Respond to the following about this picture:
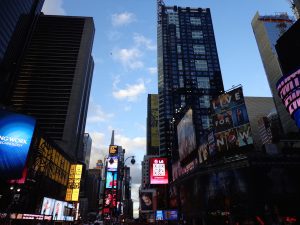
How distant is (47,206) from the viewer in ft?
143

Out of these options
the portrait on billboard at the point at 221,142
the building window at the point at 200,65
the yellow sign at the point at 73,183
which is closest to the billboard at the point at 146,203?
the yellow sign at the point at 73,183

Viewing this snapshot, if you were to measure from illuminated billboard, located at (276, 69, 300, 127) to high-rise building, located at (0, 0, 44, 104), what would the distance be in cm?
8759

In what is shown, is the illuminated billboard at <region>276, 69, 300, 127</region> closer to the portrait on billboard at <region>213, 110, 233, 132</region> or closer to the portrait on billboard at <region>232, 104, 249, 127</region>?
the portrait on billboard at <region>232, 104, 249, 127</region>

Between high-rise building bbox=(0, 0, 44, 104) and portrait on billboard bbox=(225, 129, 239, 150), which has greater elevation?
high-rise building bbox=(0, 0, 44, 104)

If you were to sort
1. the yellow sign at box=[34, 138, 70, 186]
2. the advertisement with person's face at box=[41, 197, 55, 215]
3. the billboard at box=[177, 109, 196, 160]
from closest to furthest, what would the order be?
the yellow sign at box=[34, 138, 70, 186] < the advertisement with person's face at box=[41, 197, 55, 215] < the billboard at box=[177, 109, 196, 160]

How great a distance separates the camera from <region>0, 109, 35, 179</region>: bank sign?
30953mm

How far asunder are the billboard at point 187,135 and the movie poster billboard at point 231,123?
22.0 ft

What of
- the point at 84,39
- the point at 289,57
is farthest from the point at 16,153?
the point at 84,39

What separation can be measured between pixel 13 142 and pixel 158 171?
38754mm

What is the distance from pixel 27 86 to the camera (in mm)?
116188

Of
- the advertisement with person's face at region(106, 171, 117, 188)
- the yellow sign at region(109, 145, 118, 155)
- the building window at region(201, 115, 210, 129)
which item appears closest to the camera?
the advertisement with person's face at region(106, 171, 117, 188)

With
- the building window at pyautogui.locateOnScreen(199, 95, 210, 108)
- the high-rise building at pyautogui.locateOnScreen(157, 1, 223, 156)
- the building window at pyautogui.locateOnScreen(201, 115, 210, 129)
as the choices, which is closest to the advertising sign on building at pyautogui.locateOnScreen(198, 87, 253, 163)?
the high-rise building at pyautogui.locateOnScreen(157, 1, 223, 156)

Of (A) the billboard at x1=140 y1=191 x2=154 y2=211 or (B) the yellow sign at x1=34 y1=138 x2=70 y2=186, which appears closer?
(B) the yellow sign at x1=34 y1=138 x2=70 y2=186

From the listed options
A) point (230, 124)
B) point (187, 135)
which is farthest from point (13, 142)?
point (187, 135)
